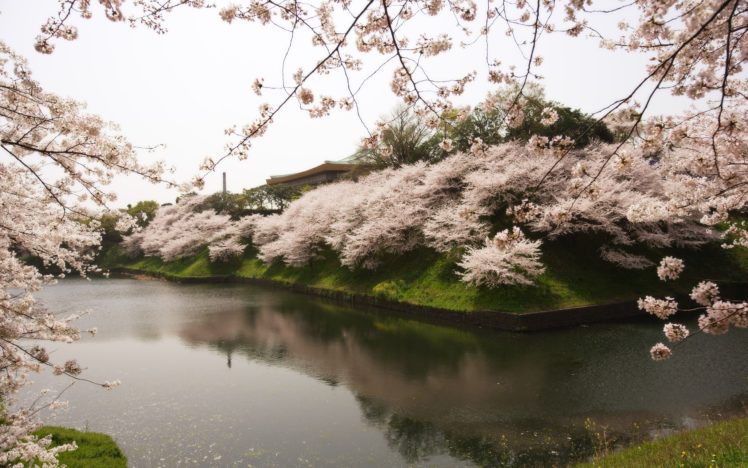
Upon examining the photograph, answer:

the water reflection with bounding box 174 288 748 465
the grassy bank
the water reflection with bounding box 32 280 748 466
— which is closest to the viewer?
the water reflection with bounding box 32 280 748 466

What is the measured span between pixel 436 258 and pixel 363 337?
292 inches

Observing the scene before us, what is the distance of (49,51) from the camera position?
2754 millimetres

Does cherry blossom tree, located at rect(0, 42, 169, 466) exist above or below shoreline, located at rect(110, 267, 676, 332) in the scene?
above

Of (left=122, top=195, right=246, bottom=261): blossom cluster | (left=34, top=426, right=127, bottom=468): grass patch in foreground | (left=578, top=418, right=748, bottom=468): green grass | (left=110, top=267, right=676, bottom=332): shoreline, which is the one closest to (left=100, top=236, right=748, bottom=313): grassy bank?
(left=110, top=267, right=676, bottom=332): shoreline

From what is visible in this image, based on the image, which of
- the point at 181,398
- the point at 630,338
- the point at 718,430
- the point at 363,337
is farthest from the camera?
the point at 363,337

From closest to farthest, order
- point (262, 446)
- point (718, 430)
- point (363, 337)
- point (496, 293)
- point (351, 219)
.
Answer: point (718, 430) → point (262, 446) → point (363, 337) → point (496, 293) → point (351, 219)

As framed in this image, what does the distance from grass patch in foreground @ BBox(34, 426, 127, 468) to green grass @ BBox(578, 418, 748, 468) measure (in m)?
6.67

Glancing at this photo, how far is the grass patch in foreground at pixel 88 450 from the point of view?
600 cm

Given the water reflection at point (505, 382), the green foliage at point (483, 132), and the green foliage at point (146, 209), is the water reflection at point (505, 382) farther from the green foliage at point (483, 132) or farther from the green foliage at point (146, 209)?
the green foliage at point (146, 209)

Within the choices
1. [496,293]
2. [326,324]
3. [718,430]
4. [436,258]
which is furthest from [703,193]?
[436,258]

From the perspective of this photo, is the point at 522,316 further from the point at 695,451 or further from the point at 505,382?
the point at 695,451

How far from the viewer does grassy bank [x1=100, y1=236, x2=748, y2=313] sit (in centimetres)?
1600

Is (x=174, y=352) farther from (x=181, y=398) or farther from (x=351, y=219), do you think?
(x=351, y=219)

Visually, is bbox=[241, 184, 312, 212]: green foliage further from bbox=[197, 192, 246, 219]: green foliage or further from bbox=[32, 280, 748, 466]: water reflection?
bbox=[32, 280, 748, 466]: water reflection
